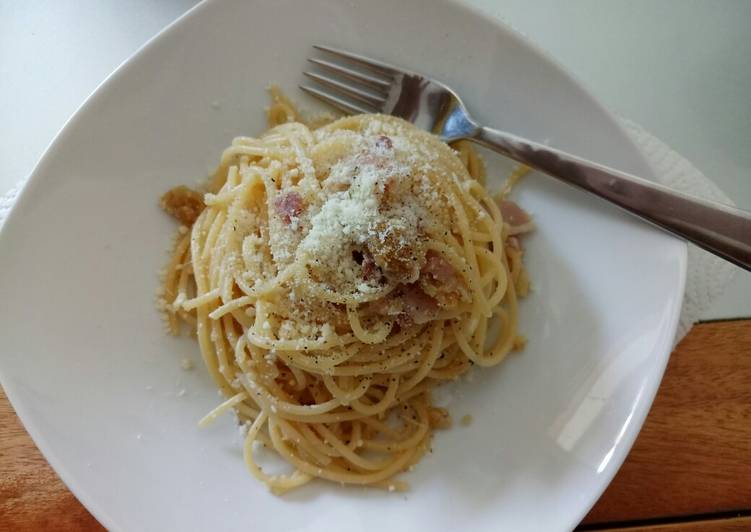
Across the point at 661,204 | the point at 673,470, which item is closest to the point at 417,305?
the point at 661,204

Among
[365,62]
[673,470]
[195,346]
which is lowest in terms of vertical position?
[195,346]

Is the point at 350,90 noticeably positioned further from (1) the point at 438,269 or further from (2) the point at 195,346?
(2) the point at 195,346

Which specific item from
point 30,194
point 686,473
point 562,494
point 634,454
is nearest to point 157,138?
point 30,194

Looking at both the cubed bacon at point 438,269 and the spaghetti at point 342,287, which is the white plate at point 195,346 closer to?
the spaghetti at point 342,287

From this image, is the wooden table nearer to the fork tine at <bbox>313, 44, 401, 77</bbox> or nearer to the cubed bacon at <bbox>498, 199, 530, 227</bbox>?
the cubed bacon at <bbox>498, 199, 530, 227</bbox>

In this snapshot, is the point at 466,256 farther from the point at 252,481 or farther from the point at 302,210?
the point at 252,481

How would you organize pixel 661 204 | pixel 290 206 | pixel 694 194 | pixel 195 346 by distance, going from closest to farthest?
pixel 661 204 < pixel 290 206 < pixel 195 346 < pixel 694 194
